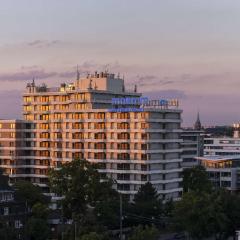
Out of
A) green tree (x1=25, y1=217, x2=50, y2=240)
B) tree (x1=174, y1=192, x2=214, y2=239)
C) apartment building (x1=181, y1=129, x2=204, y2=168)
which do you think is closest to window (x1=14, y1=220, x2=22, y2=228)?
green tree (x1=25, y1=217, x2=50, y2=240)

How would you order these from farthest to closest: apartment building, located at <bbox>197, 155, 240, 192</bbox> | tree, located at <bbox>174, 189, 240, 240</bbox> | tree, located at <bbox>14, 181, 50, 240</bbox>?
apartment building, located at <bbox>197, 155, 240, 192</bbox>, tree, located at <bbox>174, 189, 240, 240</bbox>, tree, located at <bbox>14, 181, 50, 240</bbox>

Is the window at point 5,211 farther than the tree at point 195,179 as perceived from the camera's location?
No

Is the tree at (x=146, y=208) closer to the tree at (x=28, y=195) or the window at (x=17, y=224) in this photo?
the tree at (x=28, y=195)

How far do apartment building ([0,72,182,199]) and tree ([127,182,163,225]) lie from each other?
35.5ft

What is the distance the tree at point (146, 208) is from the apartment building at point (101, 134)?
10829mm

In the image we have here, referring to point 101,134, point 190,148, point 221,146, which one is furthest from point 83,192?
point 221,146

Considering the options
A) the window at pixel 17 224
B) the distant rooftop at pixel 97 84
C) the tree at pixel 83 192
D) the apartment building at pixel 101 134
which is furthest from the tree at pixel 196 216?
the distant rooftop at pixel 97 84

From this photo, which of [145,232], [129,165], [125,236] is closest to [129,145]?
A: [129,165]

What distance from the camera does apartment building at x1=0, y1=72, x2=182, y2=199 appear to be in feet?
348

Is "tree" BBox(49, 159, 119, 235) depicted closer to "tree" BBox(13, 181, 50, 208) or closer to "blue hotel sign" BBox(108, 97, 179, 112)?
"tree" BBox(13, 181, 50, 208)

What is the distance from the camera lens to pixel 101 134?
365 ft

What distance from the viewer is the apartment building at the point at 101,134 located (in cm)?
10600

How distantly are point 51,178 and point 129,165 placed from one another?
80.8 ft

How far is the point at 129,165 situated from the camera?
Result: 4215 inches
